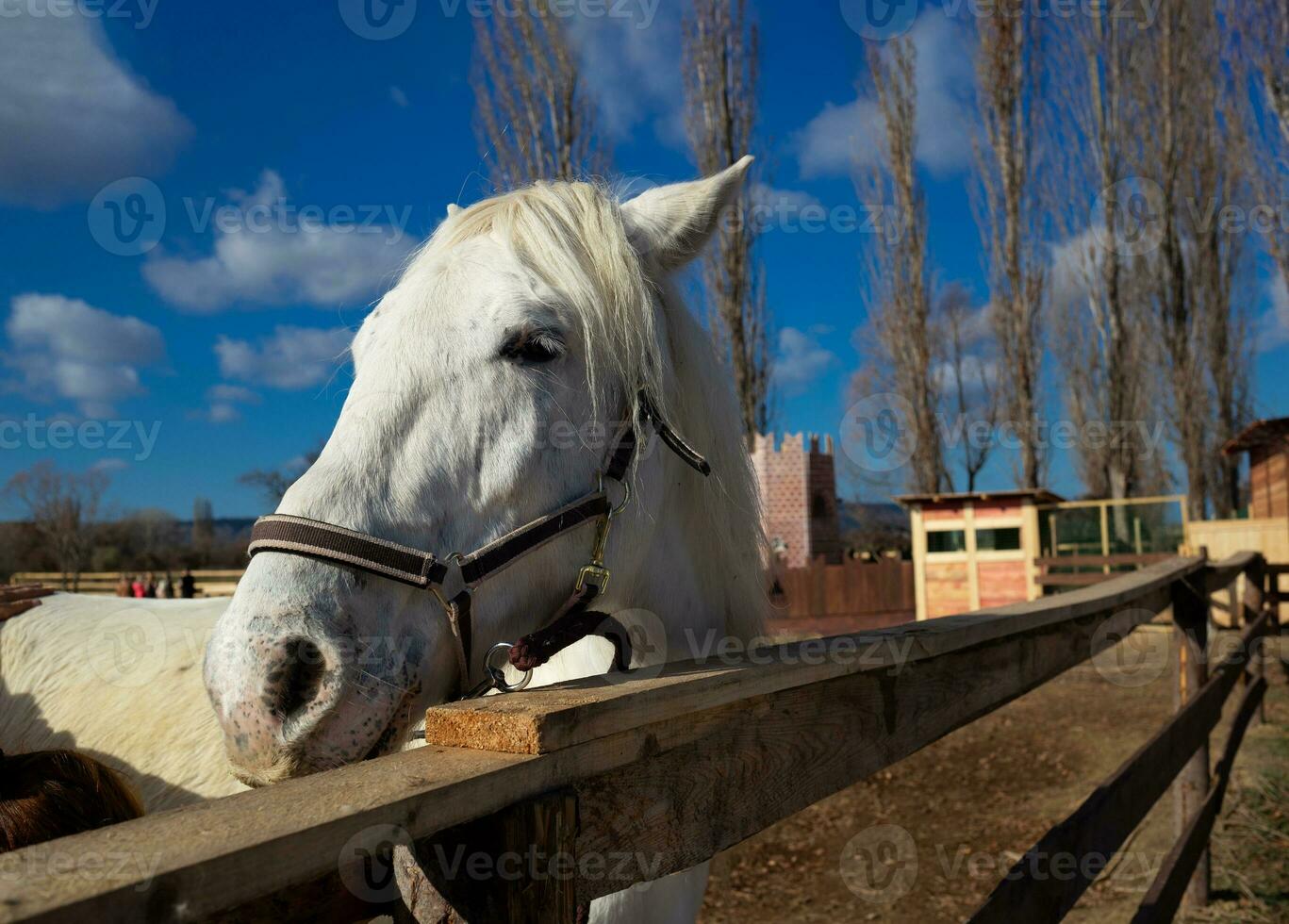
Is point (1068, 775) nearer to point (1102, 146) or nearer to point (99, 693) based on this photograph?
point (99, 693)

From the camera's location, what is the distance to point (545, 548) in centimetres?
143

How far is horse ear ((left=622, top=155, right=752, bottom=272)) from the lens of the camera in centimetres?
181

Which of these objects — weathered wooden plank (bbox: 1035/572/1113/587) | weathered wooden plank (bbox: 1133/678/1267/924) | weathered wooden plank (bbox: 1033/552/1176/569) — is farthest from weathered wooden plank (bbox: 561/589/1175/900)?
weathered wooden plank (bbox: 1035/572/1113/587)

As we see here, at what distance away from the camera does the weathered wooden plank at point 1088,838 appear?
158cm

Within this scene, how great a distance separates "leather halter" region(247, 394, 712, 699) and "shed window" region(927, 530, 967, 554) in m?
14.0

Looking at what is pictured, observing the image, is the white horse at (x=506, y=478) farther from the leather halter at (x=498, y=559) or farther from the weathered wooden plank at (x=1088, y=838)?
the weathered wooden plank at (x=1088, y=838)

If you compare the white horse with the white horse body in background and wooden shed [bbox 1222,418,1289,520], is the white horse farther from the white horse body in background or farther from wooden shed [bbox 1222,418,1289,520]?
wooden shed [bbox 1222,418,1289,520]

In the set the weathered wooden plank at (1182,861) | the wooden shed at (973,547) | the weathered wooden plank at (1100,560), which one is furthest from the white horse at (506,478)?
the wooden shed at (973,547)

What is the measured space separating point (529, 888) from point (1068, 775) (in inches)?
282

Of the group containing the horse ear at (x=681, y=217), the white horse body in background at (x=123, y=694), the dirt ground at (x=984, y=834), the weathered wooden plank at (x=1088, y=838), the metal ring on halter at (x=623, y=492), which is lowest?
the dirt ground at (x=984, y=834)

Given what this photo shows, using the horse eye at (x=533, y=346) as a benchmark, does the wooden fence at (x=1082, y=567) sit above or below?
below

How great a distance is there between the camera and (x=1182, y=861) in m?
2.89

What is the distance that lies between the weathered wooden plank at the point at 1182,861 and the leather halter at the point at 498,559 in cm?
204

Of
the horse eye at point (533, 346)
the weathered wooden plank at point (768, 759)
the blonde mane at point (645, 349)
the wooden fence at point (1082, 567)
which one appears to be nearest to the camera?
the weathered wooden plank at point (768, 759)
